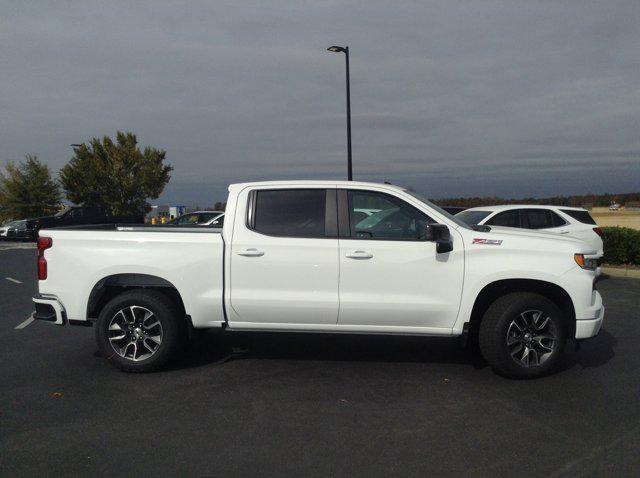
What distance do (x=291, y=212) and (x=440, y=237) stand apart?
4.77 feet

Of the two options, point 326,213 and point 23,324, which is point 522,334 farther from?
point 23,324

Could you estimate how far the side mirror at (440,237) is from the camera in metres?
5.18

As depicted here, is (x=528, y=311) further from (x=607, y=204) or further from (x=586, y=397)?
(x=607, y=204)

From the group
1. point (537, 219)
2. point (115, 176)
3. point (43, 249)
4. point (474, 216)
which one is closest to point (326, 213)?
point (43, 249)

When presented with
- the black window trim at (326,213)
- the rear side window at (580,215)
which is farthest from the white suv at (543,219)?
the black window trim at (326,213)

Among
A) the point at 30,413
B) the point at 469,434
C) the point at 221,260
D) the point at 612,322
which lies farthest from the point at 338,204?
the point at 612,322

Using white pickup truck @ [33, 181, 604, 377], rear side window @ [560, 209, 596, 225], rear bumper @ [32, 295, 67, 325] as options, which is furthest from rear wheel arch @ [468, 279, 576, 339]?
rear side window @ [560, 209, 596, 225]

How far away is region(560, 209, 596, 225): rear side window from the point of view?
11844 mm

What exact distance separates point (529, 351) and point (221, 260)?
302cm

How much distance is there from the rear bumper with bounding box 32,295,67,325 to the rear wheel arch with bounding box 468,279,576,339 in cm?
395

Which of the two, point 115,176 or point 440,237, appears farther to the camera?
point 115,176

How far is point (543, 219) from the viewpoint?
11.9 meters

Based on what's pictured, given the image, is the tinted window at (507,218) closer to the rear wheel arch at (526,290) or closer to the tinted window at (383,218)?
the rear wheel arch at (526,290)

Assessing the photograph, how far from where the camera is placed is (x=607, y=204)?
3260 inches
